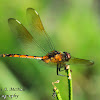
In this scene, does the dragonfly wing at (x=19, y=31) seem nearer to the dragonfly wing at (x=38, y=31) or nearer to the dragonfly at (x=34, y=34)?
the dragonfly at (x=34, y=34)

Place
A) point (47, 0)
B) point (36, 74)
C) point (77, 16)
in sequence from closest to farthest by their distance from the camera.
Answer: point (36, 74), point (77, 16), point (47, 0)

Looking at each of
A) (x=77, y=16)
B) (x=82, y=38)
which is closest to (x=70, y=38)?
(x=82, y=38)

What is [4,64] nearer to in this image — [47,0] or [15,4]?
[15,4]

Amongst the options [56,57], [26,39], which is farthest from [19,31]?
[56,57]

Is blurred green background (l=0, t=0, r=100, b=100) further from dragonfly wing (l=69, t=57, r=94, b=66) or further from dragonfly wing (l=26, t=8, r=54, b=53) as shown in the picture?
dragonfly wing (l=69, t=57, r=94, b=66)

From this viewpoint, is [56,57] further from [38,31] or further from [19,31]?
[19,31]

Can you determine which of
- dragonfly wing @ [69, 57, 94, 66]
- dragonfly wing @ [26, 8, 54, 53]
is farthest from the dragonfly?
dragonfly wing @ [69, 57, 94, 66]
